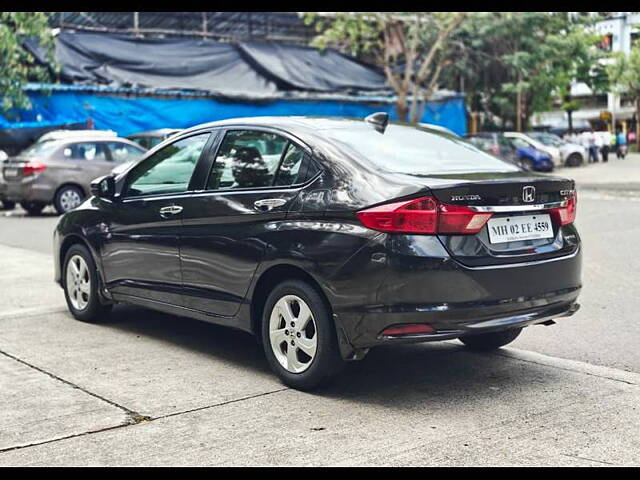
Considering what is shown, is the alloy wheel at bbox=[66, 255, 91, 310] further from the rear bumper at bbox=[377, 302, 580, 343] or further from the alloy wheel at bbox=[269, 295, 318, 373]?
the rear bumper at bbox=[377, 302, 580, 343]

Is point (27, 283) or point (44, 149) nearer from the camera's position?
point (27, 283)

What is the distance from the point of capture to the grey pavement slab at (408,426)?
4.17 m

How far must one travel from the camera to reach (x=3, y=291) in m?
9.06

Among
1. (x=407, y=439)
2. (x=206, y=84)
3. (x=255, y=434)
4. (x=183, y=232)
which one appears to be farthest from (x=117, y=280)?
(x=206, y=84)

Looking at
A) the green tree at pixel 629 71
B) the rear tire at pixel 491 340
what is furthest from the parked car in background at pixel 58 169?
the green tree at pixel 629 71

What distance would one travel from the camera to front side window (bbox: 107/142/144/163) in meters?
19.0

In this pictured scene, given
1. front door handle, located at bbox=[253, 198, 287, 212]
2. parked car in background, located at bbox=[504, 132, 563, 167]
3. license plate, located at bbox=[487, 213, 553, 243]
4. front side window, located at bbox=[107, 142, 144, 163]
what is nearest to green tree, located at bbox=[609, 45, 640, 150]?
parked car in background, located at bbox=[504, 132, 563, 167]

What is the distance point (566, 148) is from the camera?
3550 cm

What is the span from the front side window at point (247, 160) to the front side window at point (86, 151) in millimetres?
13096

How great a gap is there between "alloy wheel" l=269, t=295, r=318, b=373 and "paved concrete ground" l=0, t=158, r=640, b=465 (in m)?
0.18

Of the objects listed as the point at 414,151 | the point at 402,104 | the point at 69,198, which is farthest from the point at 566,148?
the point at 414,151

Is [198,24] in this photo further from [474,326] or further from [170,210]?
[474,326]

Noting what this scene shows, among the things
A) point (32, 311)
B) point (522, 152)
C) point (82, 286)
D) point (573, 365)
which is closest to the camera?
point (573, 365)

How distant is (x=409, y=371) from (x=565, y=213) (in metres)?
1.33
